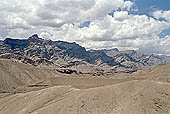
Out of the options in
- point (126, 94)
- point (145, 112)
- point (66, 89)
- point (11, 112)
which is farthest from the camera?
point (66, 89)

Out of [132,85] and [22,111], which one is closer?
[132,85]

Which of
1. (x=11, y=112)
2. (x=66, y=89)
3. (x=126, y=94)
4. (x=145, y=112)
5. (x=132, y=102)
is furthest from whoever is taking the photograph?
(x=66, y=89)

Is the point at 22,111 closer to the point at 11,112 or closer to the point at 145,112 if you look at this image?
the point at 11,112

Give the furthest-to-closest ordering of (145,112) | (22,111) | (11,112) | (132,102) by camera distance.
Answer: (11,112)
(22,111)
(132,102)
(145,112)

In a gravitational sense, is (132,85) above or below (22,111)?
above

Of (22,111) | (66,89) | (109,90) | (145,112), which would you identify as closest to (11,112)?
(22,111)

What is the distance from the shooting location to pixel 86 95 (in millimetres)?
86312

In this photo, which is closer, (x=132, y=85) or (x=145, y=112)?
(x=145, y=112)

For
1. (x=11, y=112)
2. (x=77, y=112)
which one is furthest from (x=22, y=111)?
(x=77, y=112)

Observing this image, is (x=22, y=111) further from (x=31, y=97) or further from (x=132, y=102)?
(x=132, y=102)

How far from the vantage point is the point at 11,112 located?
102938 mm

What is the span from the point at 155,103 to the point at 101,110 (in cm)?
1446

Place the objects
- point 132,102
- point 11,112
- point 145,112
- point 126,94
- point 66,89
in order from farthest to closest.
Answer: point 66,89, point 11,112, point 126,94, point 132,102, point 145,112

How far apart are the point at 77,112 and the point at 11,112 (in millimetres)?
34380
